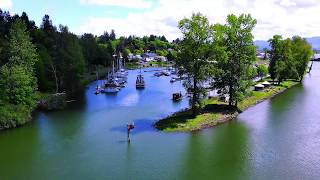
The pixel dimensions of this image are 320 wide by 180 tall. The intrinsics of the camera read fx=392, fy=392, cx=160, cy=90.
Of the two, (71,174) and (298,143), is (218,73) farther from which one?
(71,174)

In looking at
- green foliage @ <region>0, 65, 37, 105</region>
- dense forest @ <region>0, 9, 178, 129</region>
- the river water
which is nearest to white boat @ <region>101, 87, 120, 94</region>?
dense forest @ <region>0, 9, 178, 129</region>

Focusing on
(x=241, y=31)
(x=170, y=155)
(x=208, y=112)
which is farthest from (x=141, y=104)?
(x=170, y=155)

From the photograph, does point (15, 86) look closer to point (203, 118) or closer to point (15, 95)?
point (15, 95)

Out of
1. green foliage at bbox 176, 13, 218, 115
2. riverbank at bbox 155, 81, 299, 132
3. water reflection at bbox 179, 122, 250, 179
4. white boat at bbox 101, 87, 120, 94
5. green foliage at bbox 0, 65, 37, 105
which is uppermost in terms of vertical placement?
green foliage at bbox 176, 13, 218, 115

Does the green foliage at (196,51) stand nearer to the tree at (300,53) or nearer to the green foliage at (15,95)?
the green foliage at (15,95)

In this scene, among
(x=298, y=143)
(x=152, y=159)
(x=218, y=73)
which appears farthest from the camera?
(x=218, y=73)

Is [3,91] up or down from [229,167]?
up

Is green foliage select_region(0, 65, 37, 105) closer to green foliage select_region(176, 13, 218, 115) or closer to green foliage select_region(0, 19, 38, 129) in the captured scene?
green foliage select_region(0, 19, 38, 129)
